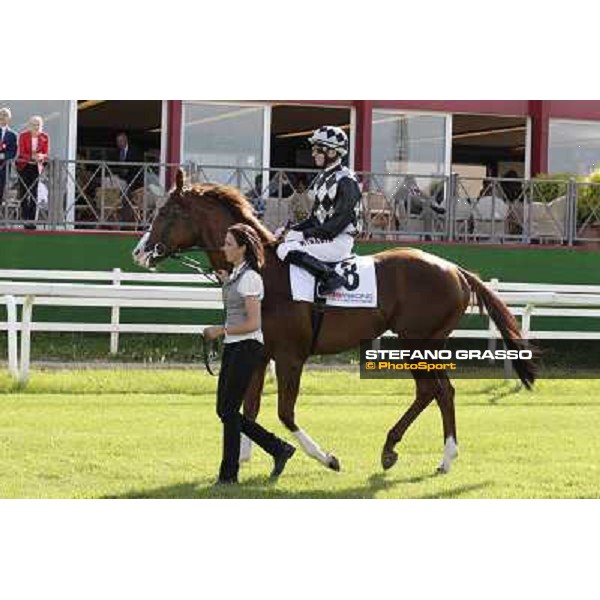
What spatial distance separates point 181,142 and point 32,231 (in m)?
3.77

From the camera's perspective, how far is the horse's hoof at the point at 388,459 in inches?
387

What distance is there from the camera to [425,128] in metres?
21.9

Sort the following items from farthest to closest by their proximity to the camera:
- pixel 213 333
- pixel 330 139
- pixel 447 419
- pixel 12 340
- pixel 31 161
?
pixel 31 161, pixel 12 340, pixel 447 419, pixel 330 139, pixel 213 333

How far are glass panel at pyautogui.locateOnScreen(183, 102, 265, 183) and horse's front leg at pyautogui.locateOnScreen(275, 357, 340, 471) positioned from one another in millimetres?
11063

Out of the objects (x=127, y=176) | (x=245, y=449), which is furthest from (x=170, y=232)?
(x=127, y=176)

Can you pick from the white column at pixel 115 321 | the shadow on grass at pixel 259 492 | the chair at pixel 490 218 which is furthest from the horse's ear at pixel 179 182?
the chair at pixel 490 218

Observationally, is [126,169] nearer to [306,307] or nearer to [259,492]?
[306,307]

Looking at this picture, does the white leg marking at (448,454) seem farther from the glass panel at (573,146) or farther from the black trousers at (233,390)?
the glass panel at (573,146)

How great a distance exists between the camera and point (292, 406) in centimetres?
963

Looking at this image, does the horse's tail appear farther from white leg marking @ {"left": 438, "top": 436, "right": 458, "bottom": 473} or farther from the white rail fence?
the white rail fence

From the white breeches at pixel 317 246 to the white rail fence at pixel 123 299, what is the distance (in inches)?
156

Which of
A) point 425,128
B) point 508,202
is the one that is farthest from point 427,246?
point 425,128

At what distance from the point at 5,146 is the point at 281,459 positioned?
9.48m

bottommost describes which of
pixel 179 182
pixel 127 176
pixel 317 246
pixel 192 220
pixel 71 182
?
pixel 317 246
